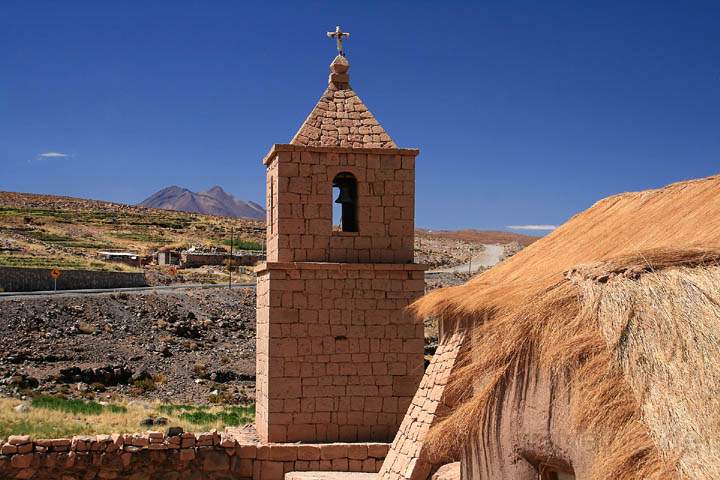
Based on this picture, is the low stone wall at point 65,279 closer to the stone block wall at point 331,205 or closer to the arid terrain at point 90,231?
the arid terrain at point 90,231

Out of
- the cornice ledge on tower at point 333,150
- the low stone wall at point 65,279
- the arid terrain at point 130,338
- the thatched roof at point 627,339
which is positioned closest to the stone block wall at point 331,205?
the cornice ledge on tower at point 333,150

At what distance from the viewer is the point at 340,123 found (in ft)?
45.4

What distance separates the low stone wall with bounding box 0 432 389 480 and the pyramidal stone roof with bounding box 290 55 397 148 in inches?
184

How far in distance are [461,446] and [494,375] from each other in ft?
3.66

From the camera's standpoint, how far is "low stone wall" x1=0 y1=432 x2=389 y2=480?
40.8 feet

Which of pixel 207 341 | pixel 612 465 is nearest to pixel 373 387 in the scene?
pixel 612 465

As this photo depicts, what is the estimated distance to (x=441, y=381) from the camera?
9.72 metres

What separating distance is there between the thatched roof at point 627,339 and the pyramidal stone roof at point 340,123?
180 inches

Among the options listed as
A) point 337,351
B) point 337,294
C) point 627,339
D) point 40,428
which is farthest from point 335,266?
point 40,428

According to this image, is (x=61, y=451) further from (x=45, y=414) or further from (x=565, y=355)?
(x=565, y=355)

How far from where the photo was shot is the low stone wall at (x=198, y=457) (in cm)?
1245

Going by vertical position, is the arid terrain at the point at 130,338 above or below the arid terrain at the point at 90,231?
below

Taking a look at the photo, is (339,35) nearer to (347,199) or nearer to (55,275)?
(347,199)

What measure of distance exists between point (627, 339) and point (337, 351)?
7.17 metres
